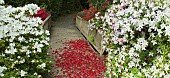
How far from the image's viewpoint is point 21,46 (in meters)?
4.30

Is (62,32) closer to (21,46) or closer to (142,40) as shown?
(21,46)

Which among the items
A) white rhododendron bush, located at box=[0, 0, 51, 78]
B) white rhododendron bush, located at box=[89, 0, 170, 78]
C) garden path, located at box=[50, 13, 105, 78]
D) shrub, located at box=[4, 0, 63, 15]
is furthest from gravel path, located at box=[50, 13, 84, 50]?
white rhododendron bush, located at box=[89, 0, 170, 78]

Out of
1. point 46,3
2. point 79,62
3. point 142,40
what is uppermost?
point 142,40

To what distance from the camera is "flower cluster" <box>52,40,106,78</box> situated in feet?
17.3

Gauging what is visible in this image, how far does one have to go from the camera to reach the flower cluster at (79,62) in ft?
17.3

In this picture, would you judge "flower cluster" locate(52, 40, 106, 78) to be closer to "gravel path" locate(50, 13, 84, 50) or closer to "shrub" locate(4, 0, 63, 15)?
"gravel path" locate(50, 13, 84, 50)

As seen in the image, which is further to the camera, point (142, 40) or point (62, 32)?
point (62, 32)

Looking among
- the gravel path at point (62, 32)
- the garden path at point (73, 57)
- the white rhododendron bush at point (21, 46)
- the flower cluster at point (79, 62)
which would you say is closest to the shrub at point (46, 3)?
the gravel path at point (62, 32)

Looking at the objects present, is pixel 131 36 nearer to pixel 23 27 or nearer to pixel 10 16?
pixel 23 27

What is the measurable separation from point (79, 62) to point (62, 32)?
3.06 meters

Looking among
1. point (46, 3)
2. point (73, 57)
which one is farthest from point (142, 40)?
point (46, 3)

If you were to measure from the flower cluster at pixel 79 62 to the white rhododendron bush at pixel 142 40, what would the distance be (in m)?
1.14

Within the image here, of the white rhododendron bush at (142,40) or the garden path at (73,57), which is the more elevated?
the white rhododendron bush at (142,40)

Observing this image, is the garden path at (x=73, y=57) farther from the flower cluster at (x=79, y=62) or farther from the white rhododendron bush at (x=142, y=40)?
the white rhododendron bush at (x=142, y=40)
